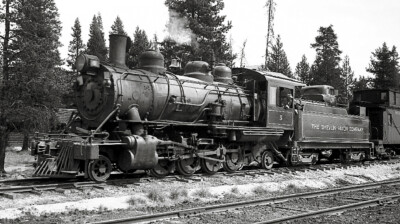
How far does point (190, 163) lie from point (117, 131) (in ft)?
10.0

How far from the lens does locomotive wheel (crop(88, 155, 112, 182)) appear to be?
10.9 metres

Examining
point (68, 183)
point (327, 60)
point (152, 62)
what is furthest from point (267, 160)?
point (327, 60)

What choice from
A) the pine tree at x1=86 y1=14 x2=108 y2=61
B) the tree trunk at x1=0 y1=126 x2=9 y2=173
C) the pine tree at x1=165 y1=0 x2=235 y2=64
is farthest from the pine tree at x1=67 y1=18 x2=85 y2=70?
the tree trunk at x1=0 y1=126 x2=9 y2=173

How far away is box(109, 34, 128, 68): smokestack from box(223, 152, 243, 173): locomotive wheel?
522 centimetres

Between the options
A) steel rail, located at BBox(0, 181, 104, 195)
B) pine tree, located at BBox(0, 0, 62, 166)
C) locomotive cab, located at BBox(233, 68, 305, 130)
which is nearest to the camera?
steel rail, located at BBox(0, 181, 104, 195)

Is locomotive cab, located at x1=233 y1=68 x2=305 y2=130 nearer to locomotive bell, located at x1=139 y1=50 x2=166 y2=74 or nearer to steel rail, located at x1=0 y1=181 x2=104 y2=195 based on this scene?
locomotive bell, located at x1=139 y1=50 x2=166 y2=74

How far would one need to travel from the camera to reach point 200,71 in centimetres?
1514

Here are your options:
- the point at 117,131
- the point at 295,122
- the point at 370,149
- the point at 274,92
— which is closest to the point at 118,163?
the point at 117,131

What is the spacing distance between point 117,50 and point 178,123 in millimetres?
2958

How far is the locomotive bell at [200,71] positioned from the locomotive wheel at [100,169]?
5.06 meters

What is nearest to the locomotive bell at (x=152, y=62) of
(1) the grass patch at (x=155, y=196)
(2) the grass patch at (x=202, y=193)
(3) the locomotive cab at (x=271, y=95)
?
(3) the locomotive cab at (x=271, y=95)

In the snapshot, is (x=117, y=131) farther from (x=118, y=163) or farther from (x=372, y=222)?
(x=372, y=222)

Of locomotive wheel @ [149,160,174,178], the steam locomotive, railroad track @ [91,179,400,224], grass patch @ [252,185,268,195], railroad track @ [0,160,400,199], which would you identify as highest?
the steam locomotive

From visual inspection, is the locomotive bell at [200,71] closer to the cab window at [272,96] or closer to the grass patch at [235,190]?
the cab window at [272,96]
